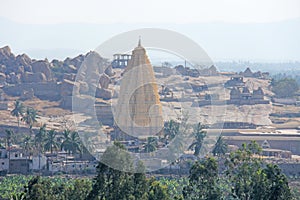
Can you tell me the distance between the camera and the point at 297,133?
201ft

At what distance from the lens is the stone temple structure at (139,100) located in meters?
48.8

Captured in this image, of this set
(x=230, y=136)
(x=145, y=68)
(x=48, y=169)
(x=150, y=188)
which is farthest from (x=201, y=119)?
(x=150, y=188)

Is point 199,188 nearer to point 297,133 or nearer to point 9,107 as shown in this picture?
point 297,133

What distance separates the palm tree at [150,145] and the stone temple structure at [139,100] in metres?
2.61

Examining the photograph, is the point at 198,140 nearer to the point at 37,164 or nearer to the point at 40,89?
the point at 37,164

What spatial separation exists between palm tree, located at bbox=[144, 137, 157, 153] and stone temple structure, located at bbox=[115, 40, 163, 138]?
8.56 ft

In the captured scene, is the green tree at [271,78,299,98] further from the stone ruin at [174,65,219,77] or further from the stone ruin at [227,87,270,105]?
the stone ruin at [227,87,270,105]

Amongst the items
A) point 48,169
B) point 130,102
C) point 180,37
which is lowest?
point 48,169

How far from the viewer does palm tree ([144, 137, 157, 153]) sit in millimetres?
44750

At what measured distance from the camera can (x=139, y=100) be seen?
49219 millimetres

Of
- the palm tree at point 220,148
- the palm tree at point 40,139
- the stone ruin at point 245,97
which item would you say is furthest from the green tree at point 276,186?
the stone ruin at point 245,97

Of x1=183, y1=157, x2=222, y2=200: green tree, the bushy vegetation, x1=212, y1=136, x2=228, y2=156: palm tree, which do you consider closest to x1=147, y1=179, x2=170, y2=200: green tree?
the bushy vegetation

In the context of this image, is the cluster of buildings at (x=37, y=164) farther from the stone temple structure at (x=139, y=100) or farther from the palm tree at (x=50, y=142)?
the stone temple structure at (x=139, y=100)

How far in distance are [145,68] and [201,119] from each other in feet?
43.3
